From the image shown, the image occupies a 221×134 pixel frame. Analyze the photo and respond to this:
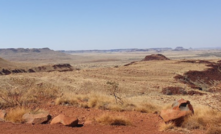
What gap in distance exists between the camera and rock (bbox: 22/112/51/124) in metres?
7.67

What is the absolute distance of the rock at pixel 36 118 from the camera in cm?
767

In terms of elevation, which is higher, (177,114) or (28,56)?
(177,114)

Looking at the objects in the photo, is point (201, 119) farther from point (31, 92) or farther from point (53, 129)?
point (31, 92)

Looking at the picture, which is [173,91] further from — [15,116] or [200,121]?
[15,116]

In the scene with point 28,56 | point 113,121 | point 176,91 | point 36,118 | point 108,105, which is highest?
point 36,118

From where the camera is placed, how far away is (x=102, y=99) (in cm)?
1162

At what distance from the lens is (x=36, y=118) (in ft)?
25.4

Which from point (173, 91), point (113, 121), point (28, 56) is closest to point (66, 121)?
point (113, 121)

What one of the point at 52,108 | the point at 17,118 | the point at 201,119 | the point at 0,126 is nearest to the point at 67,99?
the point at 52,108

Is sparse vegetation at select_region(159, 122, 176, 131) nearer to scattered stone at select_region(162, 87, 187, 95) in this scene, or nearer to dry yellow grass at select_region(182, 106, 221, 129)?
dry yellow grass at select_region(182, 106, 221, 129)

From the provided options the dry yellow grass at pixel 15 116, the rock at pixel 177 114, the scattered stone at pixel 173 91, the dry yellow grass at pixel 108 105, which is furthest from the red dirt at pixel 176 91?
the dry yellow grass at pixel 15 116

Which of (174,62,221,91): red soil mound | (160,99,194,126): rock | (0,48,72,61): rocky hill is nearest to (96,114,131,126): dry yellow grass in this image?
(160,99,194,126): rock

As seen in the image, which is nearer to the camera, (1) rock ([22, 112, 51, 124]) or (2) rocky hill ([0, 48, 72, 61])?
(1) rock ([22, 112, 51, 124])

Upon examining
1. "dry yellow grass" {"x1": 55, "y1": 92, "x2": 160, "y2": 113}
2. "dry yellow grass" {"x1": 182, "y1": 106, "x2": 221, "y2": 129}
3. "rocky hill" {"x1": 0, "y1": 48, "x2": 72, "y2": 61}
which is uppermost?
"dry yellow grass" {"x1": 182, "y1": 106, "x2": 221, "y2": 129}
